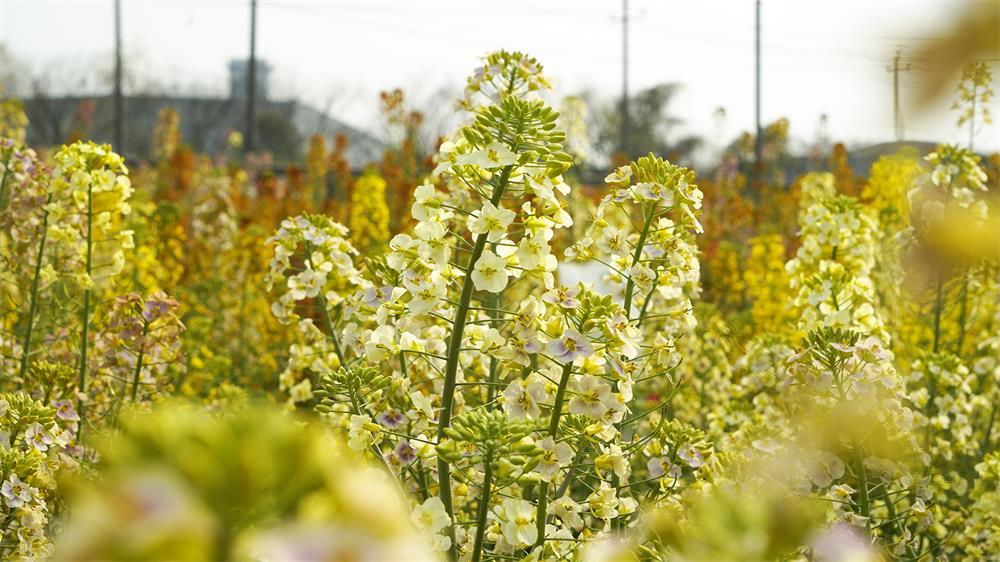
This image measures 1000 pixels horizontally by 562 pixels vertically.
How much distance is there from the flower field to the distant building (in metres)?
40.9

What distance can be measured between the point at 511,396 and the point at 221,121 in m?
56.7

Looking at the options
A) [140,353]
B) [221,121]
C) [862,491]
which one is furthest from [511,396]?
[221,121]

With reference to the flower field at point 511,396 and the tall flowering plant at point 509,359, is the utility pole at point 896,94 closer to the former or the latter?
the flower field at point 511,396

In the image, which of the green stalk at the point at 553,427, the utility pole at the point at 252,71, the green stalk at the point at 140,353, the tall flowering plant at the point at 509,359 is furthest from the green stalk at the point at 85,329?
the utility pole at the point at 252,71

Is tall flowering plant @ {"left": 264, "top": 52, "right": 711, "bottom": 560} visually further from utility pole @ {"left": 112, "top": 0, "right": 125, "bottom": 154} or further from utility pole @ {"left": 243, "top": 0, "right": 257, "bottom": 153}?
utility pole @ {"left": 112, "top": 0, "right": 125, "bottom": 154}

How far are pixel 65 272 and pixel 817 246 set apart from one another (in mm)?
3250

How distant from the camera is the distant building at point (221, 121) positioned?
46281 mm

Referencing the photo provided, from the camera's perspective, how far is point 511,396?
5.92 feet

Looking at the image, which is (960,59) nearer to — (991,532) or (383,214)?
(991,532)

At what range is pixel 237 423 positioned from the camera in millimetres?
469

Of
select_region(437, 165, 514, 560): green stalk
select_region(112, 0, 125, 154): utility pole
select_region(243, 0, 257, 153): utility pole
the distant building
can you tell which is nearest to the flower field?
select_region(437, 165, 514, 560): green stalk

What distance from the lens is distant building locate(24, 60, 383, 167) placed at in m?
46.3

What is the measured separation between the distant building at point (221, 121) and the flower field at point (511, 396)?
40908 mm

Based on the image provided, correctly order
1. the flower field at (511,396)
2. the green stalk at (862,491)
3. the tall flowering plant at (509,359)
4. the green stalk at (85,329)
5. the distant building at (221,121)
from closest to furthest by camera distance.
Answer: the flower field at (511,396) → the tall flowering plant at (509,359) → the green stalk at (862,491) → the green stalk at (85,329) → the distant building at (221,121)
